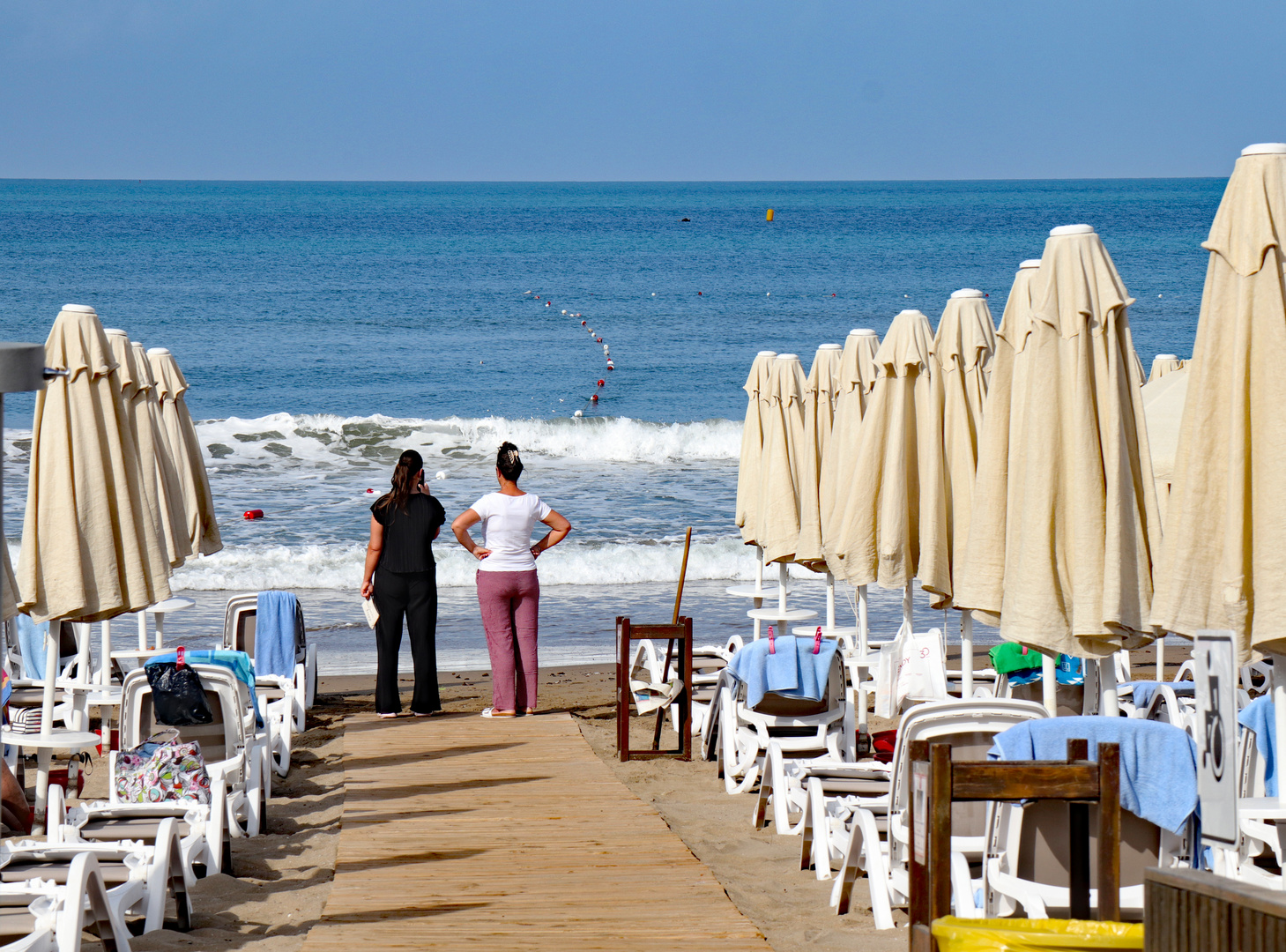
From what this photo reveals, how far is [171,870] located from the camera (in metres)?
4.98

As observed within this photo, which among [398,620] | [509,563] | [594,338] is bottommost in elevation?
[398,620]

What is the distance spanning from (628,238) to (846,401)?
70.1m

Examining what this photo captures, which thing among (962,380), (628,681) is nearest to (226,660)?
(628,681)

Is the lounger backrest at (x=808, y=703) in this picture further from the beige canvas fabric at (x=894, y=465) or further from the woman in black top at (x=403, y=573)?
the woman in black top at (x=403, y=573)

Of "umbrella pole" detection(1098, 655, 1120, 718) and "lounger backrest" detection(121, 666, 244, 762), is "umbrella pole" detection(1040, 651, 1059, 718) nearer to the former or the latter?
"umbrella pole" detection(1098, 655, 1120, 718)

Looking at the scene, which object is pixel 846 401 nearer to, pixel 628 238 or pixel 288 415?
pixel 288 415

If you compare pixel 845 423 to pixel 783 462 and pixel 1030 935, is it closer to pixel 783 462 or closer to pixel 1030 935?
pixel 783 462

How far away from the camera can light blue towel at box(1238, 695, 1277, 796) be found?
5383 mm

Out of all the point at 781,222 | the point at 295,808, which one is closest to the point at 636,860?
the point at 295,808

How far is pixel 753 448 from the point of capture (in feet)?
34.5

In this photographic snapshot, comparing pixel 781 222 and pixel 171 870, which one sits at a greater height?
pixel 781 222

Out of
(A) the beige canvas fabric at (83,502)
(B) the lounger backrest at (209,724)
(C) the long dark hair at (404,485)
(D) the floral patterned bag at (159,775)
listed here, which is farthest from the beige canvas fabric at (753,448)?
(D) the floral patterned bag at (159,775)

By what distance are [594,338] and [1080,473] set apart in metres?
40.6

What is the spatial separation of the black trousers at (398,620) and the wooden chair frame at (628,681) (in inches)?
Answer: 63.2
